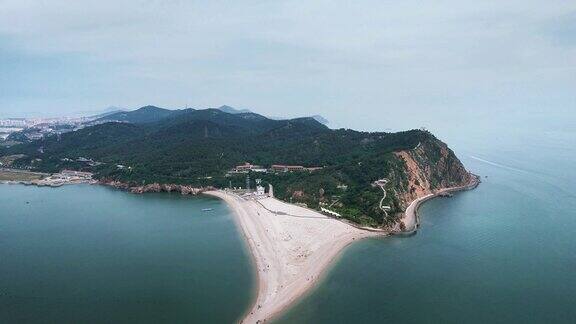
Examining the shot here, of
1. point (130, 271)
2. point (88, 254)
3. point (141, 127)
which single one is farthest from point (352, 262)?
point (141, 127)

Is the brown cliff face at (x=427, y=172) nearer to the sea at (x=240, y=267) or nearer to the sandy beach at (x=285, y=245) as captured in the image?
the sea at (x=240, y=267)

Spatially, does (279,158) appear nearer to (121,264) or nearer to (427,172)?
(427,172)

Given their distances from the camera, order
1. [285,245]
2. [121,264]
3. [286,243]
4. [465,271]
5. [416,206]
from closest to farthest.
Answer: [465,271], [121,264], [285,245], [286,243], [416,206]

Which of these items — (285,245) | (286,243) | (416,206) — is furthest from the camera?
(416,206)

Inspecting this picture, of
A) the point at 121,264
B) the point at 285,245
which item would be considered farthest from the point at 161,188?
the point at 285,245

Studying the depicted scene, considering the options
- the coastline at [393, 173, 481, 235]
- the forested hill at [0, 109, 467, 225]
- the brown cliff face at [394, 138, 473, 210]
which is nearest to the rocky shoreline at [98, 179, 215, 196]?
the forested hill at [0, 109, 467, 225]
